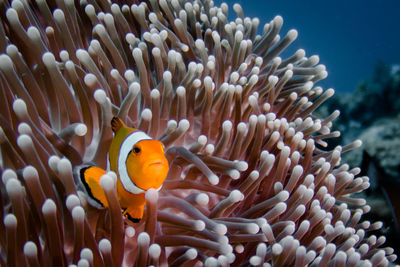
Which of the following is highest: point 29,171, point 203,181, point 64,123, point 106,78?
point 106,78

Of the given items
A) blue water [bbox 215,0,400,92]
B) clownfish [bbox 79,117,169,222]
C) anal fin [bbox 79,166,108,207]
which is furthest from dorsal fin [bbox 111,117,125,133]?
blue water [bbox 215,0,400,92]

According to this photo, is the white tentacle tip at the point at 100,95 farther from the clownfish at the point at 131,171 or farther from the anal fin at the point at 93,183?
the anal fin at the point at 93,183

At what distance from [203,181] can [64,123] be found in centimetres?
69

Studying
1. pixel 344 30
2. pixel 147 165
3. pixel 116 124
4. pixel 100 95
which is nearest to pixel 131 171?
pixel 147 165

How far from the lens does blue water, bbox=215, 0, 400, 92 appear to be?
35.0 metres

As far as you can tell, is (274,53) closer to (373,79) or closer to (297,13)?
(373,79)

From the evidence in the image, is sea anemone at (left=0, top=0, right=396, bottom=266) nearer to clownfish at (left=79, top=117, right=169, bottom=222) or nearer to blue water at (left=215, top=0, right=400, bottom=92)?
clownfish at (left=79, top=117, right=169, bottom=222)

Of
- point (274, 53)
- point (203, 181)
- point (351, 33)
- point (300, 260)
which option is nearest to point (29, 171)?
point (203, 181)

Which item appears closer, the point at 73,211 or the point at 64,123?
the point at 73,211

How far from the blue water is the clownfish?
3290 cm

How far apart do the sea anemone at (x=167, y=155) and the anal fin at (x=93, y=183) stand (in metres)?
0.05

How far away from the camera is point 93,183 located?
1226 mm

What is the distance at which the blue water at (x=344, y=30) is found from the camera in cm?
3503

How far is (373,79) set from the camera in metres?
9.77
